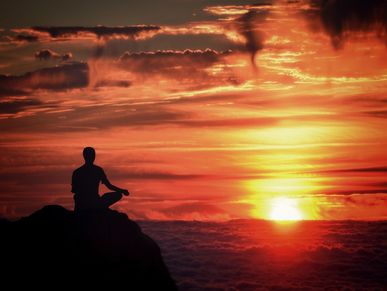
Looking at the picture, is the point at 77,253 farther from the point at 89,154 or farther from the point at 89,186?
the point at 89,154

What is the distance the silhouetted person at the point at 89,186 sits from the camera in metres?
40.5

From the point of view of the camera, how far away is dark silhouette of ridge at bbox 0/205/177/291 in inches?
1506


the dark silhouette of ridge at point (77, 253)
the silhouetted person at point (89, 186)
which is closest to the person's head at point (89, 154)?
the silhouetted person at point (89, 186)

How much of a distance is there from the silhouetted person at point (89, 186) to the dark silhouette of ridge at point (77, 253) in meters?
0.57

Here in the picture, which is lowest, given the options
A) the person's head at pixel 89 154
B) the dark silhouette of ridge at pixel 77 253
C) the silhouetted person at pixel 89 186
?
the dark silhouette of ridge at pixel 77 253

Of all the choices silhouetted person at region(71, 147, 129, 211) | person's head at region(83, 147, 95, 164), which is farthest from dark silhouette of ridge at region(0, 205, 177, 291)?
person's head at region(83, 147, 95, 164)

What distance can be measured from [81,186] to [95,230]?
2.76 metres

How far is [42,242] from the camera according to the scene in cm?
3925

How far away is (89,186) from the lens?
133ft

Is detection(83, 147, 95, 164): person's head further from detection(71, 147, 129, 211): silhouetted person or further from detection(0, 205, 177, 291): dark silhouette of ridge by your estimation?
detection(0, 205, 177, 291): dark silhouette of ridge

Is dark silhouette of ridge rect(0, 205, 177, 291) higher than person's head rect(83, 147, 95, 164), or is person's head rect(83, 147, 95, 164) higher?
person's head rect(83, 147, 95, 164)

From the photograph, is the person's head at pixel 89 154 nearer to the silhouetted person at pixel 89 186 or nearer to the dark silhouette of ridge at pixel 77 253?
the silhouetted person at pixel 89 186

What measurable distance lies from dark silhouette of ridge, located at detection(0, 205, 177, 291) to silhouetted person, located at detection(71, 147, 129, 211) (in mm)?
573

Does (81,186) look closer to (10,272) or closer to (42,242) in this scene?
(42,242)
